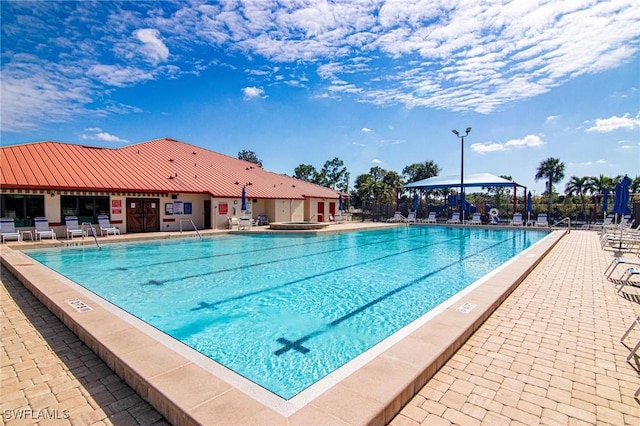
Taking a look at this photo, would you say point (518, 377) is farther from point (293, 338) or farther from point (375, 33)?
point (375, 33)

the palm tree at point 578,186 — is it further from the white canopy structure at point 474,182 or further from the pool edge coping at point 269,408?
the pool edge coping at point 269,408

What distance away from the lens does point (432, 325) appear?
13.4ft

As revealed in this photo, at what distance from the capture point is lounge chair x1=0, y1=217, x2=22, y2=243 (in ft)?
41.6

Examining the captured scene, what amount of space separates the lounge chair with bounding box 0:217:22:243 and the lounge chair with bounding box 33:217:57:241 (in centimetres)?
59

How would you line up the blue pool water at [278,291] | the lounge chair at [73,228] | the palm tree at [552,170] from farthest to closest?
the palm tree at [552,170] < the lounge chair at [73,228] < the blue pool water at [278,291]

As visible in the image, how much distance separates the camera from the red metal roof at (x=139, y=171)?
1442 centimetres

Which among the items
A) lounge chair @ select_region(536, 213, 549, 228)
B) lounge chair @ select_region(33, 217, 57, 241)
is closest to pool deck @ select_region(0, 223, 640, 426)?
lounge chair @ select_region(33, 217, 57, 241)

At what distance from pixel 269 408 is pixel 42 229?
15736 mm

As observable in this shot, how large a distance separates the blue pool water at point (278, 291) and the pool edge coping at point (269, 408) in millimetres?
998

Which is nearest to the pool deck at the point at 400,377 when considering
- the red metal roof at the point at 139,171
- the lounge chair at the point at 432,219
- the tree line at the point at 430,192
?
the red metal roof at the point at 139,171

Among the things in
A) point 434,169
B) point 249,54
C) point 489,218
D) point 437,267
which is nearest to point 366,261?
point 437,267

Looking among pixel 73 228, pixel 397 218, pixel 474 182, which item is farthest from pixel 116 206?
pixel 474 182

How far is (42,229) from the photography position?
44.4 ft

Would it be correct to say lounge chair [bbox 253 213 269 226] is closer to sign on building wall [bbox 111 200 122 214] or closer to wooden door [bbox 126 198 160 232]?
wooden door [bbox 126 198 160 232]
